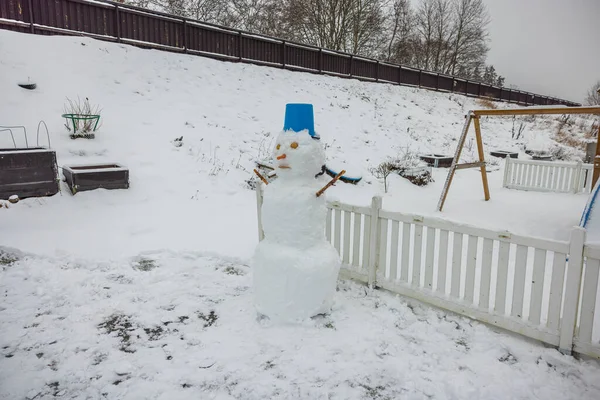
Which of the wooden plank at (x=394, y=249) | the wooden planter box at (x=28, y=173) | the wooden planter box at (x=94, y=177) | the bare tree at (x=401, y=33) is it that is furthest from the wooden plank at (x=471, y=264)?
the bare tree at (x=401, y=33)

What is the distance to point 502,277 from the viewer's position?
10.1 feet

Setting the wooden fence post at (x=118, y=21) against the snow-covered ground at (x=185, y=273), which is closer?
the snow-covered ground at (x=185, y=273)

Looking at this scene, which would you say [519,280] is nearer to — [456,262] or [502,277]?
[502,277]

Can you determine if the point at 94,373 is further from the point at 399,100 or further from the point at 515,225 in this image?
the point at 399,100

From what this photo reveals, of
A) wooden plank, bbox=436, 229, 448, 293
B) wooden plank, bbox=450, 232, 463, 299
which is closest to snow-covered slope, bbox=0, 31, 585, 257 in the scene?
wooden plank, bbox=436, 229, 448, 293

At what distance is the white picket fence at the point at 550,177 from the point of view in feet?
29.0

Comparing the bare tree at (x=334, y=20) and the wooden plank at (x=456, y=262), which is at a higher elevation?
the bare tree at (x=334, y=20)

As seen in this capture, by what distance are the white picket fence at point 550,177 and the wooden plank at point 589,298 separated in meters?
7.67

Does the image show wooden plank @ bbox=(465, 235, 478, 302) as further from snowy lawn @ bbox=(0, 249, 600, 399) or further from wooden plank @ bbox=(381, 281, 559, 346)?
snowy lawn @ bbox=(0, 249, 600, 399)

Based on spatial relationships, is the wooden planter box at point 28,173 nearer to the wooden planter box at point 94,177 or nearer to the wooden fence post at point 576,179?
the wooden planter box at point 94,177

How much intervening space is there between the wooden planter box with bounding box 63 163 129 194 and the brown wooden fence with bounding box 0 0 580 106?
6.45 meters

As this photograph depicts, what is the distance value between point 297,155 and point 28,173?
4.94 meters

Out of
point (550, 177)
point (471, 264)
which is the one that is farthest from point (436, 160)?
point (471, 264)

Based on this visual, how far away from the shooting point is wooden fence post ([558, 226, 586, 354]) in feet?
8.82
